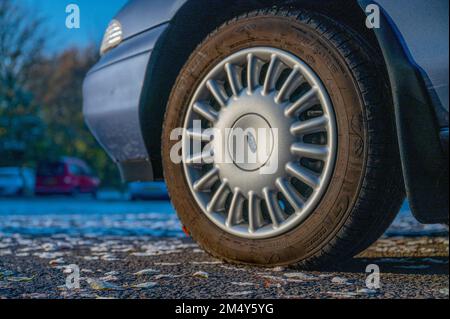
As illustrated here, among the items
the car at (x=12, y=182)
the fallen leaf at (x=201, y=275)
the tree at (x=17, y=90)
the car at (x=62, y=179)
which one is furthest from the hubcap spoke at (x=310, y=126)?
the tree at (x=17, y=90)

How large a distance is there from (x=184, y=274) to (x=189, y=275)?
40mm

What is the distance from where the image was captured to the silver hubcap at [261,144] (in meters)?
2.49

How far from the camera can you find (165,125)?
2.96m

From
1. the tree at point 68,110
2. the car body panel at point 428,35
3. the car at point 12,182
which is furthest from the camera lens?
the tree at point 68,110

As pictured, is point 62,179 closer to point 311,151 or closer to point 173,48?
point 173,48

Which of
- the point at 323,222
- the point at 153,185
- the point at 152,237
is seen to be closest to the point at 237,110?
the point at 323,222

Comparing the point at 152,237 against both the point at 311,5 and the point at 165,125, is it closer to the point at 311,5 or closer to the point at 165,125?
the point at 165,125

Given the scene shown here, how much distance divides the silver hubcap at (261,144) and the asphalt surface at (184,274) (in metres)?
0.28

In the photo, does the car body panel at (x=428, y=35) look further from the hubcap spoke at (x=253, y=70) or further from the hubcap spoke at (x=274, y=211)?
the hubcap spoke at (x=274, y=211)

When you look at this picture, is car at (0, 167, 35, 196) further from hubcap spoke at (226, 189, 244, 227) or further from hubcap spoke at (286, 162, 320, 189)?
hubcap spoke at (286, 162, 320, 189)

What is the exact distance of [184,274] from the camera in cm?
260

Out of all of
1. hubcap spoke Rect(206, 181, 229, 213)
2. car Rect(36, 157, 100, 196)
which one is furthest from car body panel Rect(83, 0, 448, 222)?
car Rect(36, 157, 100, 196)

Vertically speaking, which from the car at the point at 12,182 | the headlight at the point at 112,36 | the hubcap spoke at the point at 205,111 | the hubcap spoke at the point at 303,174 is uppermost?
the headlight at the point at 112,36

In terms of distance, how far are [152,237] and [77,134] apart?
89.6 feet
